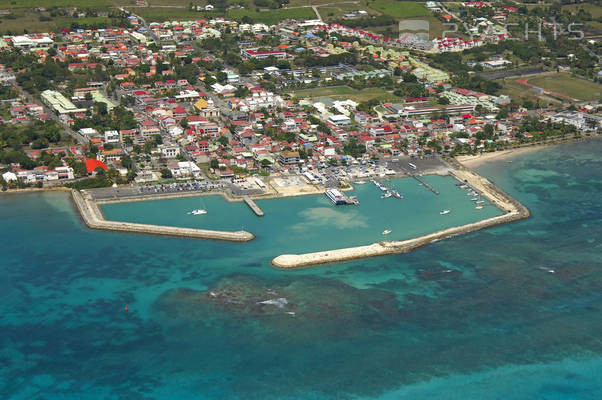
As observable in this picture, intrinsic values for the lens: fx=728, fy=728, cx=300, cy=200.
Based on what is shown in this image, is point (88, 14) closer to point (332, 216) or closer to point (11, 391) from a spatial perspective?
point (332, 216)

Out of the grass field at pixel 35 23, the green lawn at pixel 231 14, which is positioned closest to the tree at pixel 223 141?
the grass field at pixel 35 23

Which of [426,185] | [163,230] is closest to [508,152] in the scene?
[426,185]

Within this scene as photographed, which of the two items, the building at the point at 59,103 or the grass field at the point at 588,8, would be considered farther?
the grass field at the point at 588,8

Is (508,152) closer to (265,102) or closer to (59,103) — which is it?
(265,102)

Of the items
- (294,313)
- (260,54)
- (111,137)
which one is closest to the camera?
(294,313)

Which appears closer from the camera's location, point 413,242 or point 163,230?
point 413,242

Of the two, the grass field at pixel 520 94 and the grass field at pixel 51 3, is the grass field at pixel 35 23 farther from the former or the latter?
the grass field at pixel 520 94
